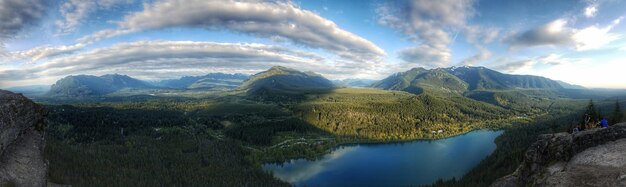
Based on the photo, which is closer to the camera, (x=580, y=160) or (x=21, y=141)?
(x=580, y=160)

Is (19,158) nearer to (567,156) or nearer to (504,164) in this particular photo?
(567,156)

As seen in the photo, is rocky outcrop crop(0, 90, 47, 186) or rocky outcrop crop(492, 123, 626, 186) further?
rocky outcrop crop(0, 90, 47, 186)

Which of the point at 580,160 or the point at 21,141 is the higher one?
the point at 580,160

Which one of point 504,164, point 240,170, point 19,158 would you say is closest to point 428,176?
point 504,164

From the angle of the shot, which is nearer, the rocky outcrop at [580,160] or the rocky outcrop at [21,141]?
the rocky outcrop at [580,160]
